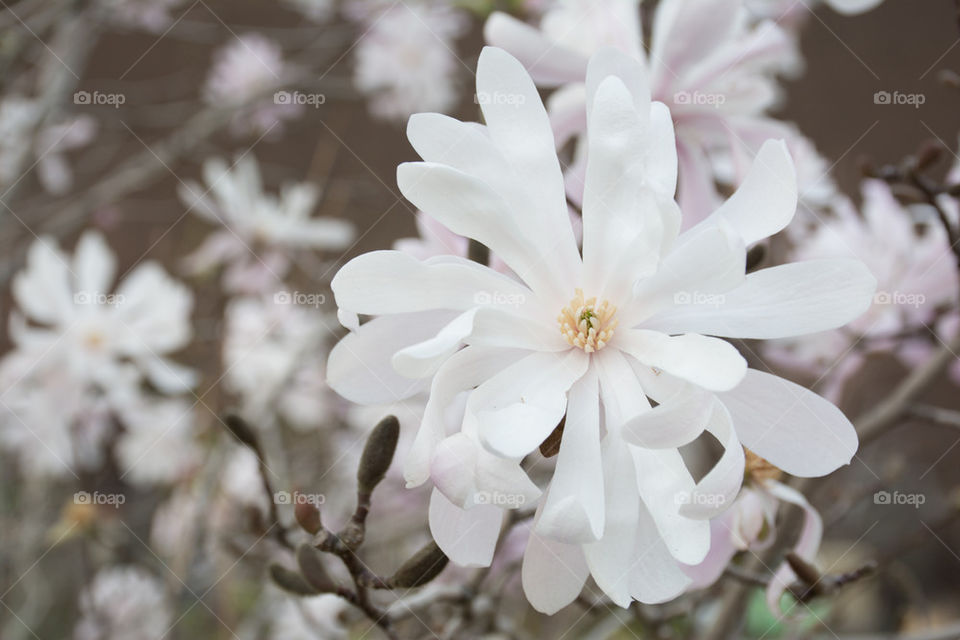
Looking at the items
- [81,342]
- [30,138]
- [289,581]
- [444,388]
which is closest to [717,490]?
[444,388]

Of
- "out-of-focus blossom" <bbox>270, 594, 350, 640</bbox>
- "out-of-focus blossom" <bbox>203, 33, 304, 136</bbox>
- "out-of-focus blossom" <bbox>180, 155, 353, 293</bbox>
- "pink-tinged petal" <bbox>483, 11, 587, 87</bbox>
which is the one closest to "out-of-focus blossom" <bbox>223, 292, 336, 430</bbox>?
"out-of-focus blossom" <bbox>180, 155, 353, 293</bbox>

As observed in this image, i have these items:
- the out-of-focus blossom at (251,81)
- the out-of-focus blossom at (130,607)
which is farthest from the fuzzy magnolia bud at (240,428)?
the out-of-focus blossom at (251,81)

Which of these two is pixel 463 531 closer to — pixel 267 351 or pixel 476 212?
pixel 476 212

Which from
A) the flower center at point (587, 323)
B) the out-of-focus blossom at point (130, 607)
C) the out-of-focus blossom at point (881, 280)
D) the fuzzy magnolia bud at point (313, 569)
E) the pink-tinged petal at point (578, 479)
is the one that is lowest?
the out-of-focus blossom at point (130, 607)

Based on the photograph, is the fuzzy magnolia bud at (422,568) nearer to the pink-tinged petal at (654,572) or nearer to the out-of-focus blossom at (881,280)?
the pink-tinged petal at (654,572)

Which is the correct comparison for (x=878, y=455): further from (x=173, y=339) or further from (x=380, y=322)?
(x=380, y=322)

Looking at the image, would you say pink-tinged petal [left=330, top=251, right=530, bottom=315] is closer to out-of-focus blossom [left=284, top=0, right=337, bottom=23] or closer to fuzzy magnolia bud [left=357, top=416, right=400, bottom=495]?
fuzzy magnolia bud [left=357, top=416, right=400, bottom=495]
